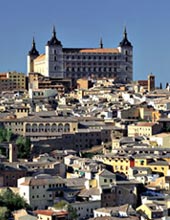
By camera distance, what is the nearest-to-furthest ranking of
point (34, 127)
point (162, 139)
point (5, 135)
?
point (162, 139)
point (5, 135)
point (34, 127)

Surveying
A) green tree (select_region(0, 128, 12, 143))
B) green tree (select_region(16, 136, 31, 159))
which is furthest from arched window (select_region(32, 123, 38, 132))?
green tree (select_region(16, 136, 31, 159))

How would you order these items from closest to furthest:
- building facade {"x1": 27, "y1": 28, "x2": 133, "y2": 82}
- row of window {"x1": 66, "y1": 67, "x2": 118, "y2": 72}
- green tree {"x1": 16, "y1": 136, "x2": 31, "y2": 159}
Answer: green tree {"x1": 16, "y1": 136, "x2": 31, "y2": 159}, building facade {"x1": 27, "y1": 28, "x2": 133, "y2": 82}, row of window {"x1": 66, "y1": 67, "x2": 118, "y2": 72}

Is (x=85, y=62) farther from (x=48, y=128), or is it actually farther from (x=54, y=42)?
(x=48, y=128)

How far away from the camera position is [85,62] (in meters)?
92.4

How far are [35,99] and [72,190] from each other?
33.6 meters

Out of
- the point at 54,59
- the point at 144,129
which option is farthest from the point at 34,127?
the point at 54,59

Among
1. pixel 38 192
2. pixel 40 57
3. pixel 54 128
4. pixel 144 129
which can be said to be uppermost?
pixel 40 57

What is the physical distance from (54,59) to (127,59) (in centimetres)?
861

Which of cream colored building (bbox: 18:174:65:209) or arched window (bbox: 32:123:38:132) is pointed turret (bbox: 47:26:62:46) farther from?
cream colored building (bbox: 18:174:65:209)

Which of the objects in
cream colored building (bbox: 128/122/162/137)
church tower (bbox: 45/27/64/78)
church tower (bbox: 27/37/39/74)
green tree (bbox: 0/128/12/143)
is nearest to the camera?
green tree (bbox: 0/128/12/143)

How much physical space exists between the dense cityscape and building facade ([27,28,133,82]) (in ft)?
0.37

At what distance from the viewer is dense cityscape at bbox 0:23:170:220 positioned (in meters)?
37.2

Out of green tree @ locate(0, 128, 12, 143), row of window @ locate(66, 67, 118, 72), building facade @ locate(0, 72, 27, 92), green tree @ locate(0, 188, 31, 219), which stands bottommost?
green tree @ locate(0, 188, 31, 219)

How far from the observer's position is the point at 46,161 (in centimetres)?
4481
